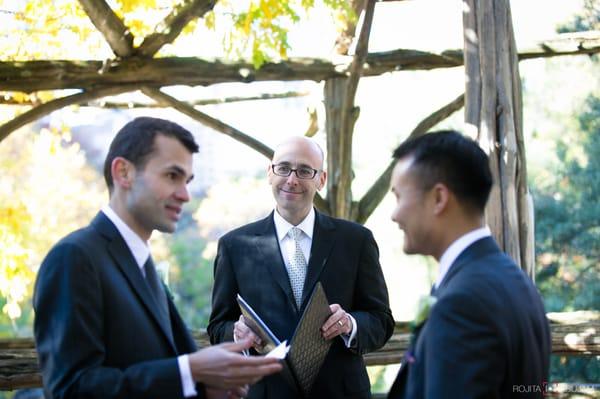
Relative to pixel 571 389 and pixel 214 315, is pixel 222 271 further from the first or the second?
pixel 571 389

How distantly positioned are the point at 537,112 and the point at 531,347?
1160cm

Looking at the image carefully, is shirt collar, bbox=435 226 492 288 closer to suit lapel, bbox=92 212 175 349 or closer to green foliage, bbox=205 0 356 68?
suit lapel, bbox=92 212 175 349

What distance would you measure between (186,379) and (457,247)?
3.23 feet

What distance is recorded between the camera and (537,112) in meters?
13.6

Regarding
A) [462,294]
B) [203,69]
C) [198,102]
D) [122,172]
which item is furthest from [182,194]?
[198,102]

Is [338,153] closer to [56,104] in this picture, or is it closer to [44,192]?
[56,104]

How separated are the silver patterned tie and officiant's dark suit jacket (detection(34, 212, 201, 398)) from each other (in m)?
1.39

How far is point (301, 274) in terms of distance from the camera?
4.44 meters

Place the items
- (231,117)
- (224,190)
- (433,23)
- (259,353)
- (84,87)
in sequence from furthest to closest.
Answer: (231,117), (224,190), (433,23), (84,87), (259,353)

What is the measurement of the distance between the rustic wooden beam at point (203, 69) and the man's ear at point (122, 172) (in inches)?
160

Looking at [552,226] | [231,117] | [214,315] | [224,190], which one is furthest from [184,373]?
[231,117]

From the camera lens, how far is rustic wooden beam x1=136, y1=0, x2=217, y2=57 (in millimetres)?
6578

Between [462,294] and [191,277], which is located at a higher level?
[462,294]

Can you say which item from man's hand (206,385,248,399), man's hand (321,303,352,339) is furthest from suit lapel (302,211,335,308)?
man's hand (206,385,248,399)
